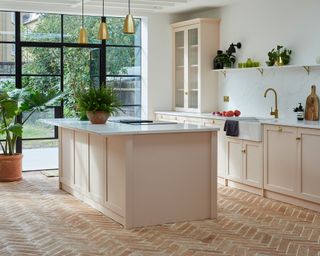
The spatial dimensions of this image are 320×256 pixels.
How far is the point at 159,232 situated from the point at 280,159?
6.79 ft

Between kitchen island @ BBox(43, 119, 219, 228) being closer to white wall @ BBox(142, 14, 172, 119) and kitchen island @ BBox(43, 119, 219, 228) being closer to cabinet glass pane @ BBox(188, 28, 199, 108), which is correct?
cabinet glass pane @ BBox(188, 28, 199, 108)

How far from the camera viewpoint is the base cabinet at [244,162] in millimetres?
6875

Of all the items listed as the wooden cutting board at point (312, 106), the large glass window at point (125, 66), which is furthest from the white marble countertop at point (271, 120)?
the large glass window at point (125, 66)

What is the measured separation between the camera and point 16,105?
25.5ft

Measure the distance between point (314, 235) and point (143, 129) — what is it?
1929mm

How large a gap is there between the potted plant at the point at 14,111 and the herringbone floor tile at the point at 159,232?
1.30 m

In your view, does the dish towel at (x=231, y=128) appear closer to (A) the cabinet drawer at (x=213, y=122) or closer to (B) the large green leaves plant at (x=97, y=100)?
(A) the cabinet drawer at (x=213, y=122)

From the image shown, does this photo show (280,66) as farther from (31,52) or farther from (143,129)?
(31,52)

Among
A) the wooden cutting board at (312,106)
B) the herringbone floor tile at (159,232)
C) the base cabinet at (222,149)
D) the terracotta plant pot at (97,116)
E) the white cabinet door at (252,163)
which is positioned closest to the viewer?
the herringbone floor tile at (159,232)

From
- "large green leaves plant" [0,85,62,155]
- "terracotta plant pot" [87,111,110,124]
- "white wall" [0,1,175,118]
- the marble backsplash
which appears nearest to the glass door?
"white wall" [0,1,175,118]

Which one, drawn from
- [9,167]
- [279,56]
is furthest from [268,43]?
[9,167]

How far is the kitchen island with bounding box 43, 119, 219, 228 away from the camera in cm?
523

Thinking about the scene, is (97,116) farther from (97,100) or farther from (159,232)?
(159,232)

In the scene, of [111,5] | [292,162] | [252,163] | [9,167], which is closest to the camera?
[292,162]
